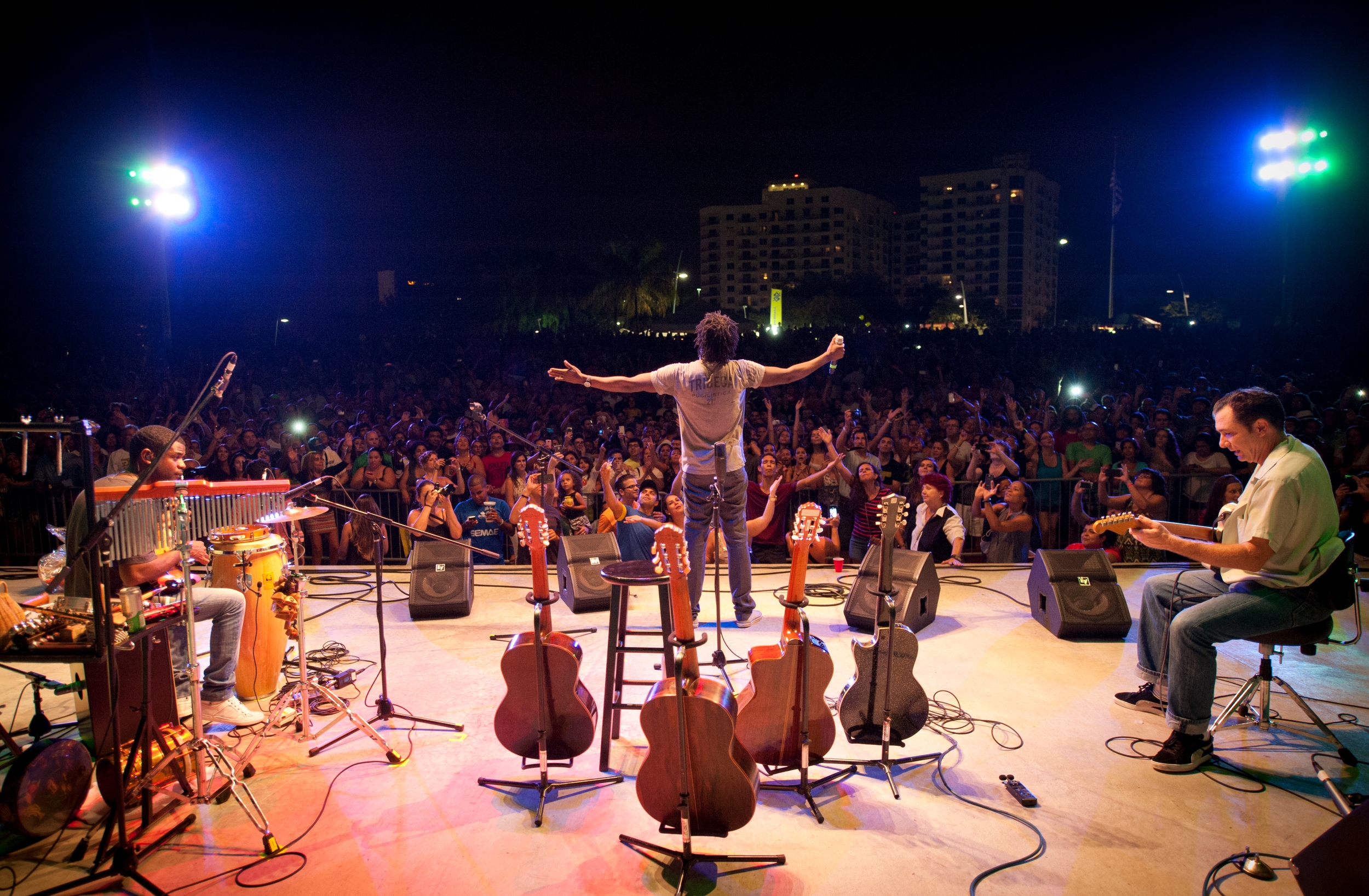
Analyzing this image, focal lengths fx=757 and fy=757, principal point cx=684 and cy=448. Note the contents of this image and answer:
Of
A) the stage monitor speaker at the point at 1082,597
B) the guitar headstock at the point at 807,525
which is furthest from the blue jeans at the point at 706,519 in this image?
the stage monitor speaker at the point at 1082,597

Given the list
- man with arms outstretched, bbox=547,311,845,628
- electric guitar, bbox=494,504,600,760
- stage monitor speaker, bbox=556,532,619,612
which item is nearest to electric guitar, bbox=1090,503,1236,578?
man with arms outstretched, bbox=547,311,845,628

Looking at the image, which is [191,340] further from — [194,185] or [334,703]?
[334,703]

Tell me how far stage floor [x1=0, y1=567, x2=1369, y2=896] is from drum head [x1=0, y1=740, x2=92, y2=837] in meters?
0.11

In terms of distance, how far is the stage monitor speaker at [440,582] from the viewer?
5.59m

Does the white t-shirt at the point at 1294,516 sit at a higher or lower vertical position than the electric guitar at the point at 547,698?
higher

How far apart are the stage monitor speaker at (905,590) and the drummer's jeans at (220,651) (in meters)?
3.65

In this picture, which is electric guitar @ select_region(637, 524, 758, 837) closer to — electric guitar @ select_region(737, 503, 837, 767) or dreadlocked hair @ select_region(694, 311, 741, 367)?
electric guitar @ select_region(737, 503, 837, 767)

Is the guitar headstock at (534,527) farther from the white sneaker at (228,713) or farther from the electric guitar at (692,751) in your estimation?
the white sneaker at (228,713)

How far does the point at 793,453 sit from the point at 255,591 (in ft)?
17.2

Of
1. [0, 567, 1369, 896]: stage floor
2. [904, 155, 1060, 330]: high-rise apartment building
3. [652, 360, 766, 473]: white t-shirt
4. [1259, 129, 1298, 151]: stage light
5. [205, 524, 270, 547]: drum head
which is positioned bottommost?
[0, 567, 1369, 896]: stage floor

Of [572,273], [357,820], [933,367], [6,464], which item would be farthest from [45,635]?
[572,273]

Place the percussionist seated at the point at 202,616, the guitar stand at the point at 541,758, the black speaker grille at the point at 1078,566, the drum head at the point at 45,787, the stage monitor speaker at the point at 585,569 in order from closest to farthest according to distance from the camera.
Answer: the drum head at the point at 45,787
the guitar stand at the point at 541,758
the percussionist seated at the point at 202,616
the black speaker grille at the point at 1078,566
the stage monitor speaker at the point at 585,569

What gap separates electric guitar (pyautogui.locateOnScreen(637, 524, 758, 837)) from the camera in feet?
8.45

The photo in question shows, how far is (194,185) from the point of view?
39.1ft
